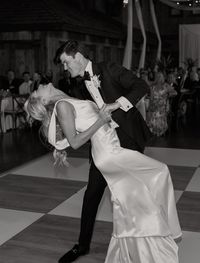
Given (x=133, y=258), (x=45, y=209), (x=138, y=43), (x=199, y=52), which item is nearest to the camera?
(x=133, y=258)

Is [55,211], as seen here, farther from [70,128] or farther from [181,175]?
[181,175]

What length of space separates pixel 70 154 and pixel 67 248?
320 cm

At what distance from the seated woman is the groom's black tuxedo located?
5196mm

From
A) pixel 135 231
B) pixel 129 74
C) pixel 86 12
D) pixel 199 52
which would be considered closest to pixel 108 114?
pixel 129 74

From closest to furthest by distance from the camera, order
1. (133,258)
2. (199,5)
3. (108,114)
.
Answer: (108,114), (133,258), (199,5)

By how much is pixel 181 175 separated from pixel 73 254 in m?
2.51

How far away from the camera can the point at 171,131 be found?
8508mm

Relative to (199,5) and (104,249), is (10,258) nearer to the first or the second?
(104,249)

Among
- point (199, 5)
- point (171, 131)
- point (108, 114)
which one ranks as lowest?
point (171, 131)

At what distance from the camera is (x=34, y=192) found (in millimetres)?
4488

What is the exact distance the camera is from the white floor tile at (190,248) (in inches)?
113

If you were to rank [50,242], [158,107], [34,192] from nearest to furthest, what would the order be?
1. [50,242]
2. [34,192]
3. [158,107]

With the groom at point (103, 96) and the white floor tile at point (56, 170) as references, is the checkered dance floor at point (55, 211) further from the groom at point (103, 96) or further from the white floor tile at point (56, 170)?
the groom at point (103, 96)

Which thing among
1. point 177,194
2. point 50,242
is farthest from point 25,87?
point 50,242
